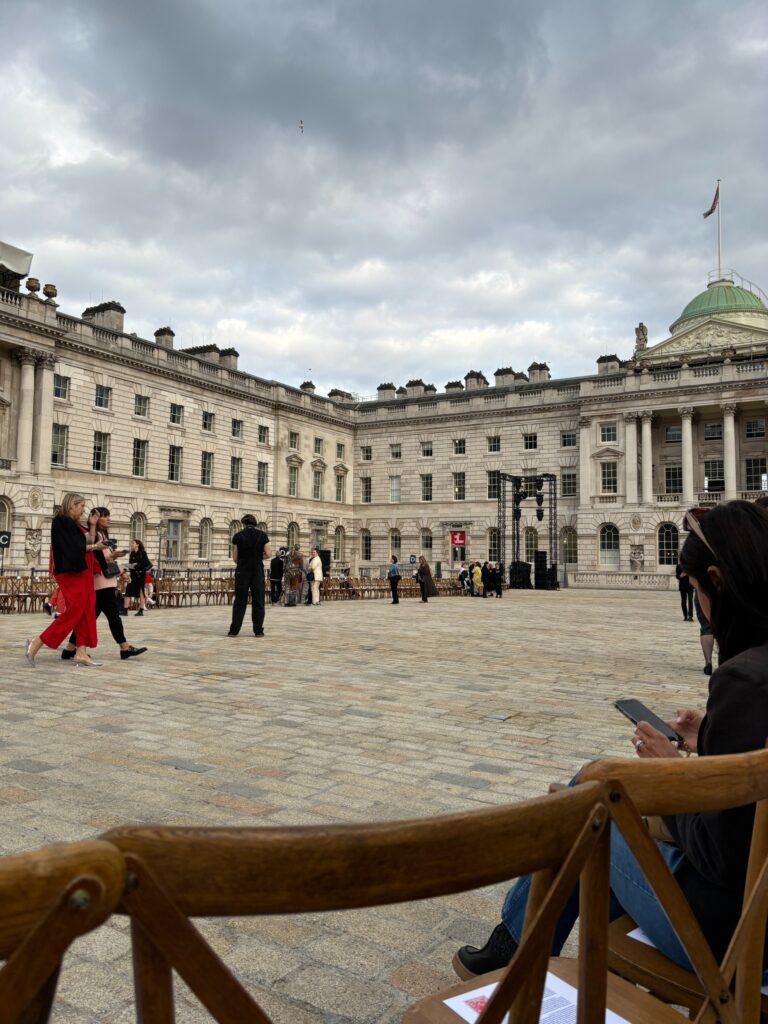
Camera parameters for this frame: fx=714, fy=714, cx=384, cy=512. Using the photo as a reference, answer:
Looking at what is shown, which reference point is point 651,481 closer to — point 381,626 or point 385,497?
point 385,497

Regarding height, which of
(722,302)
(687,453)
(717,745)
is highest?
(722,302)

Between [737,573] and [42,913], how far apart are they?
2.01 metres

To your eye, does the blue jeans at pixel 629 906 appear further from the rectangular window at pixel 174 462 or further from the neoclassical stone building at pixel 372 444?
the rectangular window at pixel 174 462

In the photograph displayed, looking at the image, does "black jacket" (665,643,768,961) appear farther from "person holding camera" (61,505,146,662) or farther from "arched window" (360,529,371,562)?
"arched window" (360,529,371,562)

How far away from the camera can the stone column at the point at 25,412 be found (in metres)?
34.3

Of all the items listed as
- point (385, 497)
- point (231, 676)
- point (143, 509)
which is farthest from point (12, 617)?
point (385, 497)

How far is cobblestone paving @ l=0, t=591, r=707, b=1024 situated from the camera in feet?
8.68

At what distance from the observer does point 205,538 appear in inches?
1762

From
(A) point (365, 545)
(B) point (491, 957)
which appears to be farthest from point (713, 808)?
(A) point (365, 545)

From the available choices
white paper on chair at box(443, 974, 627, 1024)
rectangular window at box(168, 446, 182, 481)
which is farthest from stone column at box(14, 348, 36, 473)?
white paper on chair at box(443, 974, 627, 1024)

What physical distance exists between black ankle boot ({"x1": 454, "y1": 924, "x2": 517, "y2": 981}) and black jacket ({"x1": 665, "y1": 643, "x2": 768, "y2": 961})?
2.09ft

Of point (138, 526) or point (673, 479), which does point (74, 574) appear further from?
point (673, 479)

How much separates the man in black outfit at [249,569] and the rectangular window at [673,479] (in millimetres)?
42098

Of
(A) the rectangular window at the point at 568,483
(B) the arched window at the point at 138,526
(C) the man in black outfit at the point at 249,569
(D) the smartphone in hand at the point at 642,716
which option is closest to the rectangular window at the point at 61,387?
(B) the arched window at the point at 138,526
